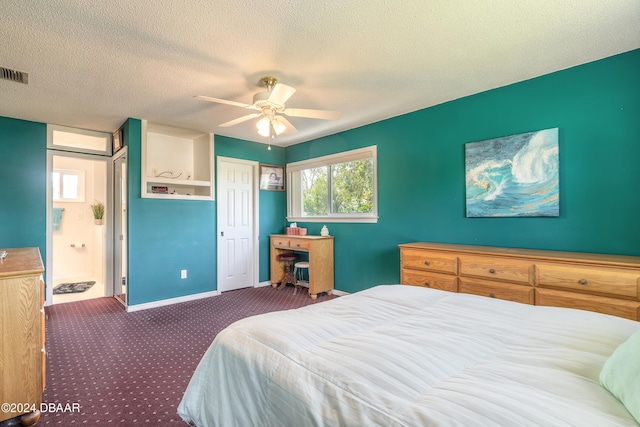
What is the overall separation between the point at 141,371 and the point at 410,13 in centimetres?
317

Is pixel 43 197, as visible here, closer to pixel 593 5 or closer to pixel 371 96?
pixel 371 96

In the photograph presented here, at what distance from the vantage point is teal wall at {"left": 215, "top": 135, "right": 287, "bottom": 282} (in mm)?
4930

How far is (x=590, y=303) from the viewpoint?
212cm

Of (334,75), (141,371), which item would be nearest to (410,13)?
(334,75)

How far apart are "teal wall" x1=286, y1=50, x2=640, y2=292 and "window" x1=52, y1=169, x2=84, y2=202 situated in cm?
509

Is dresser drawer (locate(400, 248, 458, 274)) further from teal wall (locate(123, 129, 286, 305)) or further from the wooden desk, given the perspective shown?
teal wall (locate(123, 129, 286, 305))

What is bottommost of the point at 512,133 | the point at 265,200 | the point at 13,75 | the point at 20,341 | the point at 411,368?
the point at 20,341

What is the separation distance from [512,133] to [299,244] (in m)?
3.00

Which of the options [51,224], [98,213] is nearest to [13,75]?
[51,224]

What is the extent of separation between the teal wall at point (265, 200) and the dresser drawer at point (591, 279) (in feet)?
12.8

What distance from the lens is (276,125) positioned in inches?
110

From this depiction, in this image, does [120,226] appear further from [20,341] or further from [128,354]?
[20,341]

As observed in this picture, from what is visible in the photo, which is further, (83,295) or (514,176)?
(83,295)

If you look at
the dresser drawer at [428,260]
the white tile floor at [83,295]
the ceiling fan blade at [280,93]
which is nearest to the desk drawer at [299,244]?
the dresser drawer at [428,260]
